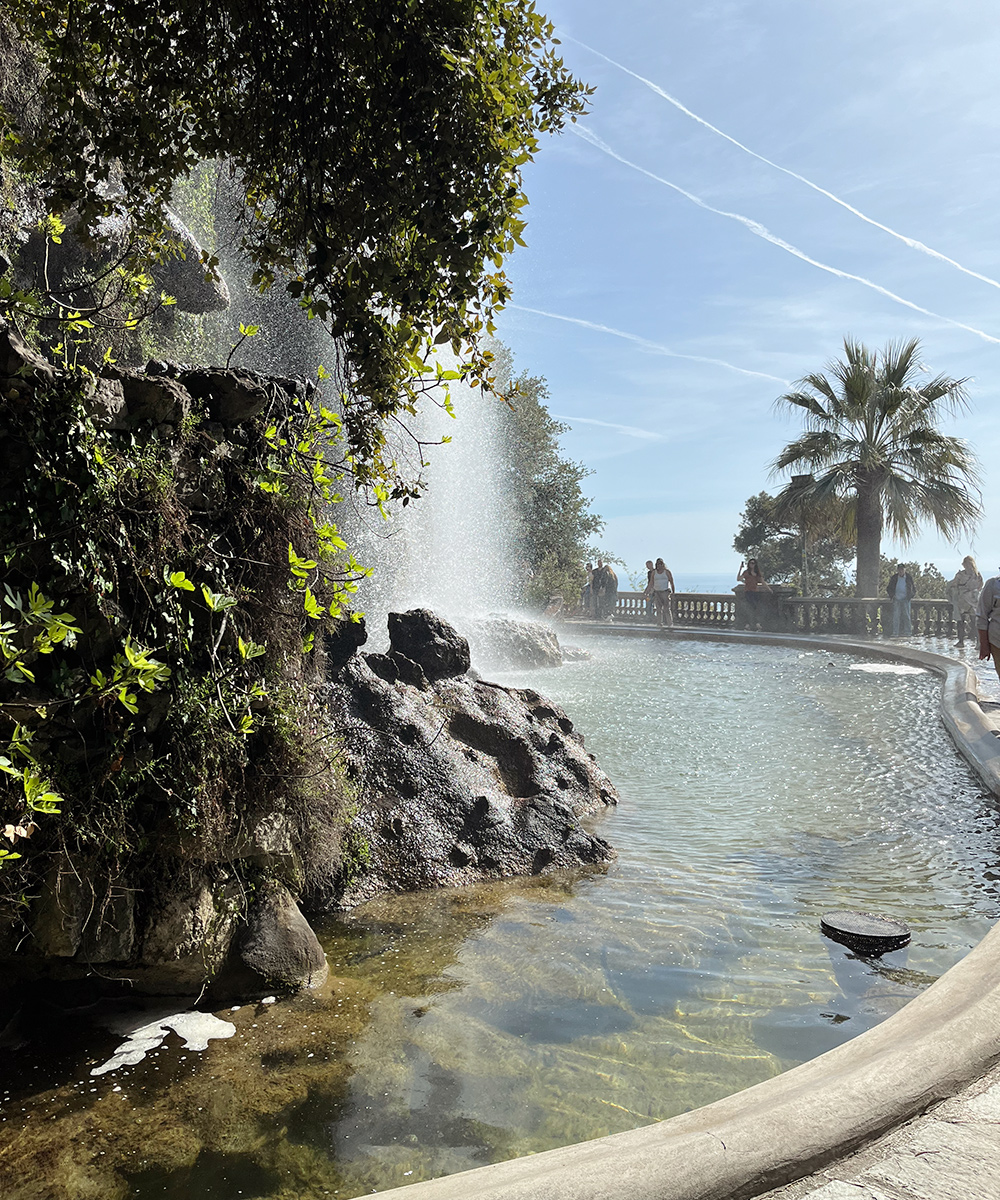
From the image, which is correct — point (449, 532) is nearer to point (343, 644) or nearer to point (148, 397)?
point (343, 644)

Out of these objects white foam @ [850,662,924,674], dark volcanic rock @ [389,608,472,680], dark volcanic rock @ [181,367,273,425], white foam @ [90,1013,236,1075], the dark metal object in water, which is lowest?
white foam @ [90,1013,236,1075]

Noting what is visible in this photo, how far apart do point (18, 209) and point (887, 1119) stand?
9750 mm

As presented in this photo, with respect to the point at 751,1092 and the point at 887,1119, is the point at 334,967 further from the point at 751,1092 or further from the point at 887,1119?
the point at 887,1119

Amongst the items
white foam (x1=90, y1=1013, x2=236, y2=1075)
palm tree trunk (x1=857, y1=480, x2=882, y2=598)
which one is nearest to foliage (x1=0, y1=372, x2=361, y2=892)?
white foam (x1=90, y1=1013, x2=236, y2=1075)

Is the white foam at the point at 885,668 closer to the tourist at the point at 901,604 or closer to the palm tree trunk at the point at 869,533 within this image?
the tourist at the point at 901,604

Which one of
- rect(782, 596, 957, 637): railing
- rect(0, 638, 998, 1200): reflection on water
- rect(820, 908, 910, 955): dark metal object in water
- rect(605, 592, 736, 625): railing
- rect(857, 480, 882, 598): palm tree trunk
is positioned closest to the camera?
rect(0, 638, 998, 1200): reflection on water

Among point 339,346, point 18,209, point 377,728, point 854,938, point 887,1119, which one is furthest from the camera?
point 18,209

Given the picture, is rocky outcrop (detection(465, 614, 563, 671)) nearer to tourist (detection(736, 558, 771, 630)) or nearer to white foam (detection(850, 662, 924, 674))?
→ white foam (detection(850, 662, 924, 674))

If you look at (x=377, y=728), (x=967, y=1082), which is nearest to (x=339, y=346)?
(x=377, y=728)

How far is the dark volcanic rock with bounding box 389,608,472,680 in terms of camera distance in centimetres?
672

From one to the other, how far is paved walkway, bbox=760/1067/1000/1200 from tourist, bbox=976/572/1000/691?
22.3ft

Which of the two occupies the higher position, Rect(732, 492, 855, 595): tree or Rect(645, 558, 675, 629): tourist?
Rect(732, 492, 855, 595): tree

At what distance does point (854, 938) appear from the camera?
398 cm

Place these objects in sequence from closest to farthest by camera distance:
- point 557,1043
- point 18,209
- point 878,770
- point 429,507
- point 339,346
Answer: point 557,1043
point 339,346
point 878,770
point 18,209
point 429,507
